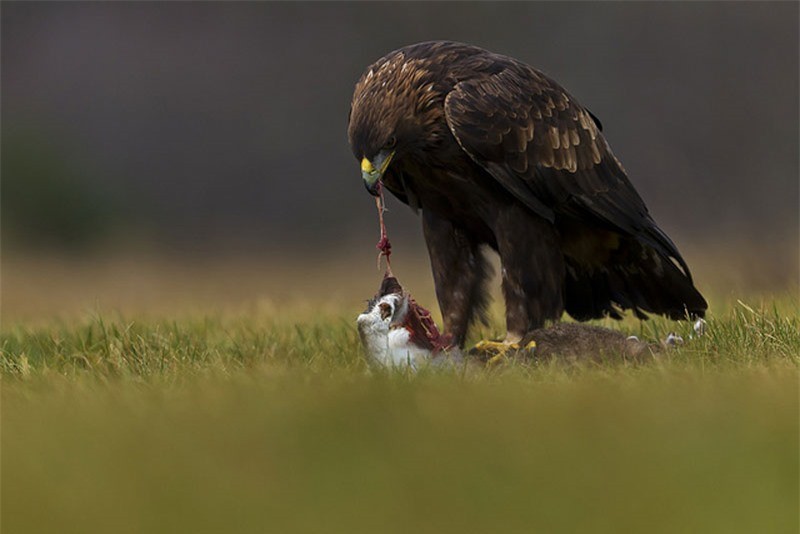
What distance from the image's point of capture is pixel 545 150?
5.49 metres

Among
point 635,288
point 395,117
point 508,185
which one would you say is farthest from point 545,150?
point 635,288

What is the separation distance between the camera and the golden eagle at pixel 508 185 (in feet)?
17.0

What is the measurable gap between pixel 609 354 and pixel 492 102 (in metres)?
1.39

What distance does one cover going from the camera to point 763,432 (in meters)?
2.37

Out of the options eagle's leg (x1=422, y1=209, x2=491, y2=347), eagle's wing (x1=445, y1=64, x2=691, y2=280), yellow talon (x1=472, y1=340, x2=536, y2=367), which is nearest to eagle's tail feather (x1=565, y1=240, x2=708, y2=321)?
eagle's wing (x1=445, y1=64, x2=691, y2=280)

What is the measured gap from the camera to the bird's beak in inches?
198

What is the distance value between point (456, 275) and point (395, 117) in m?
1.17

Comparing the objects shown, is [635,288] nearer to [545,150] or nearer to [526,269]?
[526,269]

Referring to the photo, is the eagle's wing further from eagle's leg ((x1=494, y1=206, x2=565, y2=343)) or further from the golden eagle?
eagle's leg ((x1=494, y1=206, x2=565, y2=343))

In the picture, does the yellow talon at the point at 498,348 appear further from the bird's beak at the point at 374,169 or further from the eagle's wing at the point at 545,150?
the bird's beak at the point at 374,169

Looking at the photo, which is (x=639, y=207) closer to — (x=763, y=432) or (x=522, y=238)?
(x=522, y=238)

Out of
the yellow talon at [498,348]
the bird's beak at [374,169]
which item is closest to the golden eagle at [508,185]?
the bird's beak at [374,169]

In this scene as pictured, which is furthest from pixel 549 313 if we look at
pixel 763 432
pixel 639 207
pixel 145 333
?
pixel 763 432

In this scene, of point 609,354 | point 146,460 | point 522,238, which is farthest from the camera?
point 522,238
